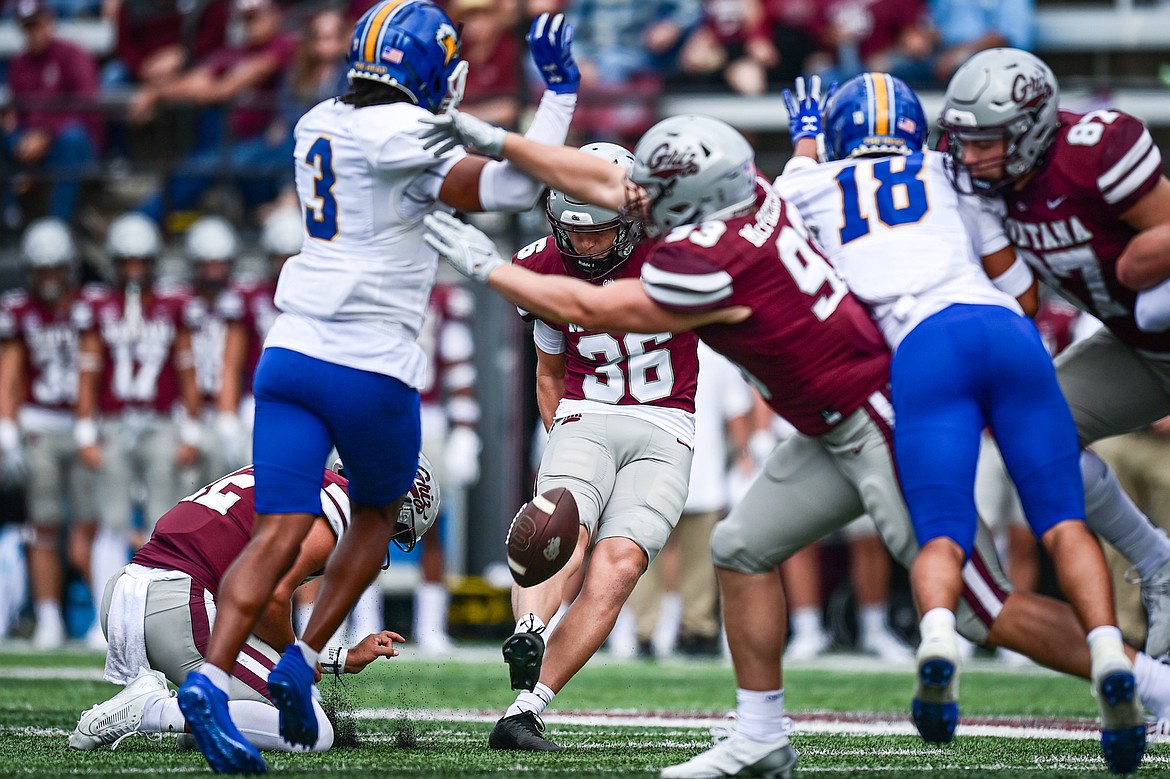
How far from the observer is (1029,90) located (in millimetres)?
4148

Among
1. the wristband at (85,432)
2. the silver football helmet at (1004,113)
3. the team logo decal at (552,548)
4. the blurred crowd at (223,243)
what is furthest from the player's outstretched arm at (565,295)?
the wristband at (85,432)

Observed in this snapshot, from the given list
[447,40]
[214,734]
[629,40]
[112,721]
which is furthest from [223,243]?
[214,734]

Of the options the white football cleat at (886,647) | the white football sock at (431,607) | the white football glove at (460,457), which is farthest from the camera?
the white football glove at (460,457)

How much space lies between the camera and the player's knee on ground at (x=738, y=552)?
4.04m

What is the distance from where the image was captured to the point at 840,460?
4.03 metres

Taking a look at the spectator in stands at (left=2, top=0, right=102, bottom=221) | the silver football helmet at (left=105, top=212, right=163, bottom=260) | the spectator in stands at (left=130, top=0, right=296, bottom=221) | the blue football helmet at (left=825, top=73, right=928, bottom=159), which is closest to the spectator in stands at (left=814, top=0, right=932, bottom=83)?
the spectator in stands at (left=130, top=0, right=296, bottom=221)

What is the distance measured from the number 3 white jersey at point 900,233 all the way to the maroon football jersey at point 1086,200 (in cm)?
11

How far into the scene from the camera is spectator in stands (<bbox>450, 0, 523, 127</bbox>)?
10250mm

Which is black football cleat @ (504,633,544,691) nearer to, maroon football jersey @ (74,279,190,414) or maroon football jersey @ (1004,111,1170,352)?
maroon football jersey @ (1004,111,1170,352)

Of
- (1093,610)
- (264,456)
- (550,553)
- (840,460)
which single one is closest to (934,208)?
(840,460)

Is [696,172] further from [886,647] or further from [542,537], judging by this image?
[886,647]

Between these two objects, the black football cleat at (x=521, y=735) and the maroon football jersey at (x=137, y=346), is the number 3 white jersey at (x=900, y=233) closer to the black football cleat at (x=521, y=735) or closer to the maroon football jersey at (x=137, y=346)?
the black football cleat at (x=521, y=735)

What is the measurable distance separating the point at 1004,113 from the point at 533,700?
217 centimetres

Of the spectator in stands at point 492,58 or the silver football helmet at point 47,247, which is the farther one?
the spectator in stands at point 492,58
